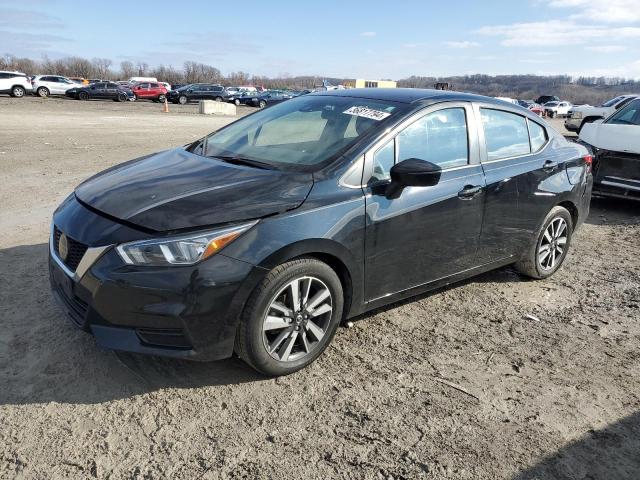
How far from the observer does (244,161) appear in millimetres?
3678

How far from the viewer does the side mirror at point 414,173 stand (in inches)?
130

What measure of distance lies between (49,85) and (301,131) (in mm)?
41499

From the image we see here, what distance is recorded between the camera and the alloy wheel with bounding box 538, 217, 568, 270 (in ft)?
16.3

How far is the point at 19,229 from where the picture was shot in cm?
566

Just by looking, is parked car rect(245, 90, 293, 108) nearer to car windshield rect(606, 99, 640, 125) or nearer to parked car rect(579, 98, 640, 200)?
car windshield rect(606, 99, 640, 125)

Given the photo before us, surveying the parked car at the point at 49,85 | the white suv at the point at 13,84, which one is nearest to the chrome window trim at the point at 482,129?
the white suv at the point at 13,84

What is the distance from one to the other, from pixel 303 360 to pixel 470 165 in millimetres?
1968

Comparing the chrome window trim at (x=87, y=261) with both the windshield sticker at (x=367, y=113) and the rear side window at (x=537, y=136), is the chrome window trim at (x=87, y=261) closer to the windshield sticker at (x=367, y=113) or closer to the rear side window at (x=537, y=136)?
the windshield sticker at (x=367, y=113)

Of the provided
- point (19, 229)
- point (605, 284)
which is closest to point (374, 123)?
point (605, 284)

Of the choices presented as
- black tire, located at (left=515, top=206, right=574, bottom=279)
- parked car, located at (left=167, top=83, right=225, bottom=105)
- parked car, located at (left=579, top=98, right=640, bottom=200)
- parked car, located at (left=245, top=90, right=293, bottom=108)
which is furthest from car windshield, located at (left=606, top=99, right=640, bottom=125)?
parked car, located at (left=245, top=90, right=293, bottom=108)

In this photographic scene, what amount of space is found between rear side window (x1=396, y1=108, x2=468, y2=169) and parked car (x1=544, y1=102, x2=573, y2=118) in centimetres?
4858

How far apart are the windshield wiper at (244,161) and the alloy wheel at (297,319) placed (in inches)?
34.0

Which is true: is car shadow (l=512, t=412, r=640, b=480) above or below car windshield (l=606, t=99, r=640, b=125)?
below

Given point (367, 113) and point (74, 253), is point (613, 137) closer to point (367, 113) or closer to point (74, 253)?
point (367, 113)
